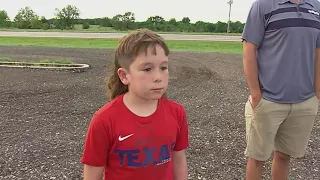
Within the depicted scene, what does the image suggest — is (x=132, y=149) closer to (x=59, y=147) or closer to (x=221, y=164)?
(x=221, y=164)

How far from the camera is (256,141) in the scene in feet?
10.3

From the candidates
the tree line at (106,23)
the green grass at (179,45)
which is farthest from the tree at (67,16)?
the green grass at (179,45)

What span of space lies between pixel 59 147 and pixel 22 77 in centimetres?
634

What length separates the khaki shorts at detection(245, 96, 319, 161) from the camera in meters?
3.04

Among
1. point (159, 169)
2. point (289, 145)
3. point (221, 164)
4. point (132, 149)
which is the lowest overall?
point (221, 164)

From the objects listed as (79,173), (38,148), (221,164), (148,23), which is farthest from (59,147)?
(148,23)

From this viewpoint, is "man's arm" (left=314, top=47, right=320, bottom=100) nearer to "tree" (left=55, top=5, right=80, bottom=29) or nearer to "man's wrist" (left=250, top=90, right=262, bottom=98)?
"man's wrist" (left=250, top=90, right=262, bottom=98)

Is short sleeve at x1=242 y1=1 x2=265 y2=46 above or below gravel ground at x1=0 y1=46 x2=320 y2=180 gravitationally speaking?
above

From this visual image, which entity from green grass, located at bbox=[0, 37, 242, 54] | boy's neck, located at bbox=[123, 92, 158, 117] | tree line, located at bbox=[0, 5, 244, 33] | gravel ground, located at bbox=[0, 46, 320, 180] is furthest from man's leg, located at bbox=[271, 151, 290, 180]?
tree line, located at bbox=[0, 5, 244, 33]

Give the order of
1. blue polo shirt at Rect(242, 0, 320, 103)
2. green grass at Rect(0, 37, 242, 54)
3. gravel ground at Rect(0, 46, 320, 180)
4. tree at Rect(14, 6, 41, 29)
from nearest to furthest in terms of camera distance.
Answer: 1. blue polo shirt at Rect(242, 0, 320, 103)
2. gravel ground at Rect(0, 46, 320, 180)
3. green grass at Rect(0, 37, 242, 54)
4. tree at Rect(14, 6, 41, 29)

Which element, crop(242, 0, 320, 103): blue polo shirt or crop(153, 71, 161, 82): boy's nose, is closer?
crop(153, 71, 161, 82): boy's nose

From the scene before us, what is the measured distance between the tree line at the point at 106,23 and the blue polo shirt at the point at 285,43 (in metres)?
41.0

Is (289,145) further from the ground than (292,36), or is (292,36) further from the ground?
(292,36)

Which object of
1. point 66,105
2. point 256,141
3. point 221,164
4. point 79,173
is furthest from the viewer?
point 66,105
